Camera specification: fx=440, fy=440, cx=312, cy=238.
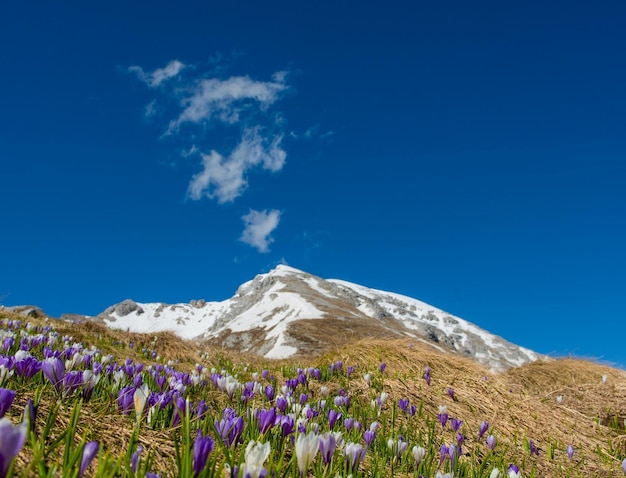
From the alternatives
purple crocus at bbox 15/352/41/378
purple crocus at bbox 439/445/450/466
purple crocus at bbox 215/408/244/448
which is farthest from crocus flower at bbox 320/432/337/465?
purple crocus at bbox 15/352/41/378

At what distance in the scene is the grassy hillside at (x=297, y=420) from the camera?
6.81 ft

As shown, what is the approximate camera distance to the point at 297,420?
3.37 meters

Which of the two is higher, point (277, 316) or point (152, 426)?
point (277, 316)

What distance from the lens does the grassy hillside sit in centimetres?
207

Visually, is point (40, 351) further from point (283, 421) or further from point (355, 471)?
point (355, 471)

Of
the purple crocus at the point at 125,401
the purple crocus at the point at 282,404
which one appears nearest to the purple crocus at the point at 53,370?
the purple crocus at the point at 125,401

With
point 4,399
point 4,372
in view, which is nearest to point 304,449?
point 4,399

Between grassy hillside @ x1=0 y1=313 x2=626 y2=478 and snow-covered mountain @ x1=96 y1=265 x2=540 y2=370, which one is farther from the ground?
snow-covered mountain @ x1=96 y1=265 x2=540 y2=370

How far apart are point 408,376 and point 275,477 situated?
233 inches

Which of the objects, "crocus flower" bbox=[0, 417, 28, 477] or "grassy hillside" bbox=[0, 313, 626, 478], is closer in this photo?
"crocus flower" bbox=[0, 417, 28, 477]

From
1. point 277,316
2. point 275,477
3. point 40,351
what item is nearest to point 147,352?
point 40,351

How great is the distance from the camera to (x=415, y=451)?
3.20 m

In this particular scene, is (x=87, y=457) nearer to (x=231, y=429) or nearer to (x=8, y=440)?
(x=8, y=440)

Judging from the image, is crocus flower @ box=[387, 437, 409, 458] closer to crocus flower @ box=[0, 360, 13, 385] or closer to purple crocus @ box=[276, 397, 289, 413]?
purple crocus @ box=[276, 397, 289, 413]
